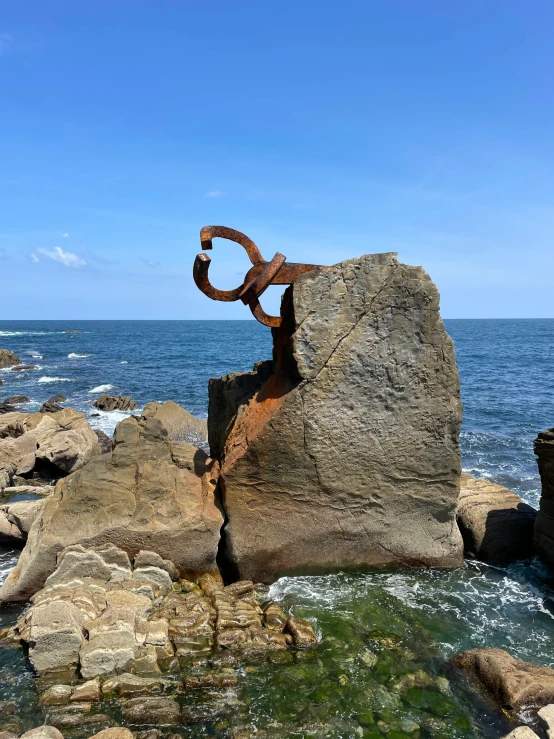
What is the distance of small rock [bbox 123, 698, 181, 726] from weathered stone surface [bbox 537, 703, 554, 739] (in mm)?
3417

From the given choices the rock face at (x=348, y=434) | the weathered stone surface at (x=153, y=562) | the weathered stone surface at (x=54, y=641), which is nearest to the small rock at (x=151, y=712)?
the weathered stone surface at (x=54, y=641)

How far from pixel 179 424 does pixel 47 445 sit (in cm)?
474

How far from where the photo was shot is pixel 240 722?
5.28 metres

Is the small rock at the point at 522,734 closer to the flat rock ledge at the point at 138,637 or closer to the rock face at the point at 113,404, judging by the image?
the flat rock ledge at the point at 138,637

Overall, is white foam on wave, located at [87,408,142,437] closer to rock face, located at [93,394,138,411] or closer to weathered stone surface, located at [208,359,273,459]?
rock face, located at [93,394,138,411]

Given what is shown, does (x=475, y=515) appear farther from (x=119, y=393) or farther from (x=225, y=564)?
(x=119, y=393)

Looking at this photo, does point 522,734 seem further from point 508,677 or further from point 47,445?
point 47,445

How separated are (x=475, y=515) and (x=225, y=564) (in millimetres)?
4403

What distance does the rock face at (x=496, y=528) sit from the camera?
9141mm

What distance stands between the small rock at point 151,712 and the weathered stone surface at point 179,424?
12.4 m

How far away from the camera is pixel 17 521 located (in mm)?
9391

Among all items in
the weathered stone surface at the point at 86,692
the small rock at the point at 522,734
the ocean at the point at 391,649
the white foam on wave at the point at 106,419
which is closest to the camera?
the small rock at the point at 522,734

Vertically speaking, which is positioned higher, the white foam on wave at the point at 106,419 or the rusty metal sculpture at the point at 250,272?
the rusty metal sculpture at the point at 250,272

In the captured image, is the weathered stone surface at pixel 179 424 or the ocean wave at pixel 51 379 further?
the ocean wave at pixel 51 379
